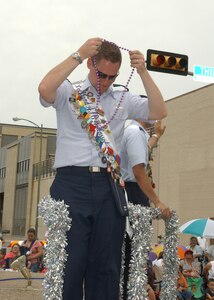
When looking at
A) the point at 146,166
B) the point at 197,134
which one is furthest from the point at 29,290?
the point at 197,134

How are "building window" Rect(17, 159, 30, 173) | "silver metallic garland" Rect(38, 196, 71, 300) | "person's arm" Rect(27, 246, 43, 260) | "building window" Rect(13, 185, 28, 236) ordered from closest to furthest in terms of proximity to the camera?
"silver metallic garland" Rect(38, 196, 71, 300) < "person's arm" Rect(27, 246, 43, 260) < "building window" Rect(13, 185, 28, 236) < "building window" Rect(17, 159, 30, 173)

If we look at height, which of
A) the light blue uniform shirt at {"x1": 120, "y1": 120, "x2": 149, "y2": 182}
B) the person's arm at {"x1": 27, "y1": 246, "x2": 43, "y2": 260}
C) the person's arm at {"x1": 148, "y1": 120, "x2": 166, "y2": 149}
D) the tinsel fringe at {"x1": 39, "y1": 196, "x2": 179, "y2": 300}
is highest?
the person's arm at {"x1": 148, "y1": 120, "x2": 166, "y2": 149}

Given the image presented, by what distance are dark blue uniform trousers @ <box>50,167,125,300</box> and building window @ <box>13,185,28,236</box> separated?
160 feet

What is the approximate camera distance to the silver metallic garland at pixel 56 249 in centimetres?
263

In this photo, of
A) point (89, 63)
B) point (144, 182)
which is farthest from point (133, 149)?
point (89, 63)

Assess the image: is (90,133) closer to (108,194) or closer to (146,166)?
(108,194)

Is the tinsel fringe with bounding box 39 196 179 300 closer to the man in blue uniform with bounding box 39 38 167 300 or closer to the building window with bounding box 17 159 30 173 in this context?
the man in blue uniform with bounding box 39 38 167 300

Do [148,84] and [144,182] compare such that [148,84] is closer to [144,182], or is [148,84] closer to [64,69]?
[64,69]

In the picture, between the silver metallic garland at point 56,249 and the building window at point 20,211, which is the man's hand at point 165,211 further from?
the building window at point 20,211

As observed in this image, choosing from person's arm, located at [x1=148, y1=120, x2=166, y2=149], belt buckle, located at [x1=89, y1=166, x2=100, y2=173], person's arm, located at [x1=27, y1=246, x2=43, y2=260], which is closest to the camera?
belt buckle, located at [x1=89, y1=166, x2=100, y2=173]

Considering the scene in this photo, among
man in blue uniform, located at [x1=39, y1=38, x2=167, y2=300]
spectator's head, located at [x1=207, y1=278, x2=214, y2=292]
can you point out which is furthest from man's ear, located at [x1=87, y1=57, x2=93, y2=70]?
spectator's head, located at [x1=207, y1=278, x2=214, y2=292]

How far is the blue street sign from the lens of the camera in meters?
13.7

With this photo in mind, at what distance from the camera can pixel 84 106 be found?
2.88 meters

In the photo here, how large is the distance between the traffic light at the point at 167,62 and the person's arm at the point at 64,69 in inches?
318
